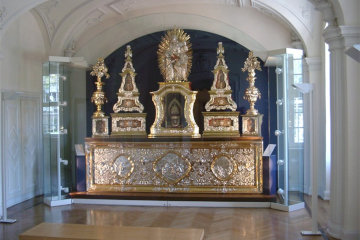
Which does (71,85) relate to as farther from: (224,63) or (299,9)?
(299,9)

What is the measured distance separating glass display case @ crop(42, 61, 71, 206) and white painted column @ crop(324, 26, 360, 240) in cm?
492

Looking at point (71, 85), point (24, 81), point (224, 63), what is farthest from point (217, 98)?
point (24, 81)

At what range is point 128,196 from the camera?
29.2 feet

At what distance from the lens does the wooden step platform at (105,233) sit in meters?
4.76

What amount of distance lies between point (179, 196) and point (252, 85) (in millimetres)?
2612

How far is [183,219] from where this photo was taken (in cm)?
766

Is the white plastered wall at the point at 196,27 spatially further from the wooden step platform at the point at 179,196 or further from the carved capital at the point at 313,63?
the wooden step platform at the point at 179,196

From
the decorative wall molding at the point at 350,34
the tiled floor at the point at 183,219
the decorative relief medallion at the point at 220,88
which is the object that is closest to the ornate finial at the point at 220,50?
the decorative relief medallion at the point at 220,88

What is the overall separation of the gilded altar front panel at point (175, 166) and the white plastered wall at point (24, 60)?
152 centimetres

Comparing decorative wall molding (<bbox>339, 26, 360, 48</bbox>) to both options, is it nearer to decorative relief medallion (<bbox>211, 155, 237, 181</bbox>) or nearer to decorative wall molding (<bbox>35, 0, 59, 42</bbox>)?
decorative relief medallion (<bbox>211, 155, 237, 181</bbox>)

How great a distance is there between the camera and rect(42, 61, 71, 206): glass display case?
28.6 ft

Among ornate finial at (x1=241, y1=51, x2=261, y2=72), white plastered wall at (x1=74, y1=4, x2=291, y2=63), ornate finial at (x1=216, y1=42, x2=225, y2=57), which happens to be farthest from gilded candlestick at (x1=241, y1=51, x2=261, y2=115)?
ornate finial at (x1=216, y1=42, x2=225, y2=57)

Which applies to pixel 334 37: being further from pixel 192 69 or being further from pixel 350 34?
pixel 192 69

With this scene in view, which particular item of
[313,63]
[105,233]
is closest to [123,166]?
[313,63]
